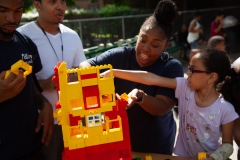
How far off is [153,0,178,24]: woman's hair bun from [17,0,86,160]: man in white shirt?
2.55 ft

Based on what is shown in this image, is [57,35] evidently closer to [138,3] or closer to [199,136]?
[199,136]

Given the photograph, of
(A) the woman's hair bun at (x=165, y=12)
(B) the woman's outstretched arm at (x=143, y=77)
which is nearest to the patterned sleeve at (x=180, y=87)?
(B) the woman's outstretched arm at (x=143, y=77)

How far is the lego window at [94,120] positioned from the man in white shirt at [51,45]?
939 millimetres

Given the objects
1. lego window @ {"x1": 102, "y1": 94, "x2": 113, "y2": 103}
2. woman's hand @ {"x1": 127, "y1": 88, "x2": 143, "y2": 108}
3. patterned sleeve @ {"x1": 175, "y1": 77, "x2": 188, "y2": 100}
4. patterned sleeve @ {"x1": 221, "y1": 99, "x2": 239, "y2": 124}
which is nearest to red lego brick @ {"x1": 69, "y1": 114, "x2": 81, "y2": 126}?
lego window @ {"x1": 102, "y1": 94, "x2": 113, "y2": 103}

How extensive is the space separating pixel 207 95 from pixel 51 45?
1.22 meters

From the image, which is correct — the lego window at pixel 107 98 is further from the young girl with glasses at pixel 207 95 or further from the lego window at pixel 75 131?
the young girl with glasses at pixel 207 95

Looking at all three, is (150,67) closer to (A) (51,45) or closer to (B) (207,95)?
(B) (207,95)

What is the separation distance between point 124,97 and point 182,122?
0.75 meters

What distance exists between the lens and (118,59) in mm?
1966

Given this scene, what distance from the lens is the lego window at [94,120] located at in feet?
4.02

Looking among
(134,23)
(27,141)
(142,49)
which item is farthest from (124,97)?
(134,23)

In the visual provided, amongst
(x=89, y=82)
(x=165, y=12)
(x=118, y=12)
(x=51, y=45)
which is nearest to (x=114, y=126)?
(x=89, y=82)

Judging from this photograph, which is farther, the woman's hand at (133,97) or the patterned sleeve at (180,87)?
the patterned sleeve at (180,87)

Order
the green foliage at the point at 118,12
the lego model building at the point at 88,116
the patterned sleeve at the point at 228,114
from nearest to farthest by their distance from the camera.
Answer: the lego model building at the point at 88,116
the patterned sleeve at the point at 228,114
the green foliage at the point at 118,12
